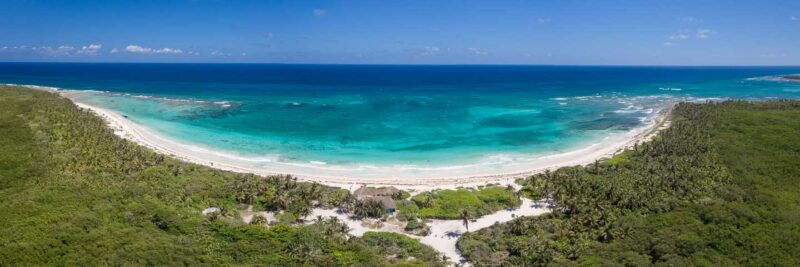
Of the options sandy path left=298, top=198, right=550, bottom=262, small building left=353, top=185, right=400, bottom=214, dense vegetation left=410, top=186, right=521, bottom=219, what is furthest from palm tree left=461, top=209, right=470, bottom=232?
small building left=353, top=185, right=400, bottom=214

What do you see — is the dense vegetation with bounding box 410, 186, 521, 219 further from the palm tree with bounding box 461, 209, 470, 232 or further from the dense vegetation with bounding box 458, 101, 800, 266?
the dense vegetation with bounding box 458, 101, 800, 266

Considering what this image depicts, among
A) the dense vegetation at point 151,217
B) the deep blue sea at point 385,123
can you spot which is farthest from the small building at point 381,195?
the deep blue sea at point 385,123

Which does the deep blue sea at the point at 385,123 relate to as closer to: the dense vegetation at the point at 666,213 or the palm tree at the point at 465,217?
the dense vegetation at the point at 666,213

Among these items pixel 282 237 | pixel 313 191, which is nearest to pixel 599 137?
pixel 313 191

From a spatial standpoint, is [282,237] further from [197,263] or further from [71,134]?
[71,134]

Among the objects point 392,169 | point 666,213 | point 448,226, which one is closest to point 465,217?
point 448,226
